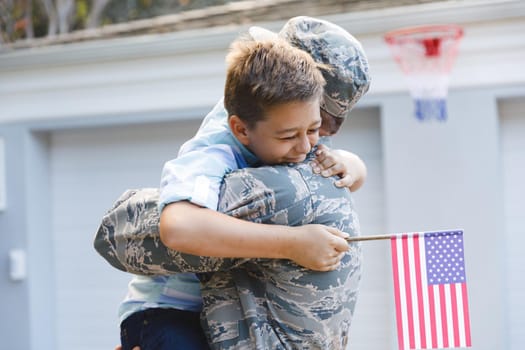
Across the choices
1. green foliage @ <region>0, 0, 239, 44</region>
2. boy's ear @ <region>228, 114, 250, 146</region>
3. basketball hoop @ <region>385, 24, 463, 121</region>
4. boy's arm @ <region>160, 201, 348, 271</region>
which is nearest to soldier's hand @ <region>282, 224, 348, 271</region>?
boy's arm @ <region>160, 201, 348, 271</region>

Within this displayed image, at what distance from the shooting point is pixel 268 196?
2066 millimetres

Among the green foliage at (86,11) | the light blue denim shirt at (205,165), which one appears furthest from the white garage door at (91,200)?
the green foliage at (86,11)

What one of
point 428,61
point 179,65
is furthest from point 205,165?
point 179,65

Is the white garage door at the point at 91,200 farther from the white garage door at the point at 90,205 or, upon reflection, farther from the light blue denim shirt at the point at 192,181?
the light blue denim shirt at the point at 192,181

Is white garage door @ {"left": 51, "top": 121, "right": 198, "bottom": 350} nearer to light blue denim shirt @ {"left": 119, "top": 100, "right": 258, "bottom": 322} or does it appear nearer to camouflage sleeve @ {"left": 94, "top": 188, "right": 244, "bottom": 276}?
light blue denim shirt @ {"left": 119, "top": 100, "right": 258, "bottom": 322}

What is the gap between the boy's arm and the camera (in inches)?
78.3

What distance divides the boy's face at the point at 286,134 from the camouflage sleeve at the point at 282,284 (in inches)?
1.7

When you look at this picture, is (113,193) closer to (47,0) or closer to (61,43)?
(61,43)

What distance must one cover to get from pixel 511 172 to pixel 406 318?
4987mm

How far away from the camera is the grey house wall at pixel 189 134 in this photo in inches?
270

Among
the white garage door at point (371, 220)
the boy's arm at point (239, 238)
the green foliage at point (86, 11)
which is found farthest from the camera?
the green foliage at point (86, 11)

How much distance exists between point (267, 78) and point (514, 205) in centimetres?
538

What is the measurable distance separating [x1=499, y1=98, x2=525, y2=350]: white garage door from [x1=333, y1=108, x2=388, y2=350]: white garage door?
0.99m

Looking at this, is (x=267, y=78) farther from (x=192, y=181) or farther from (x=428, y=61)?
(x=428, y=61)
